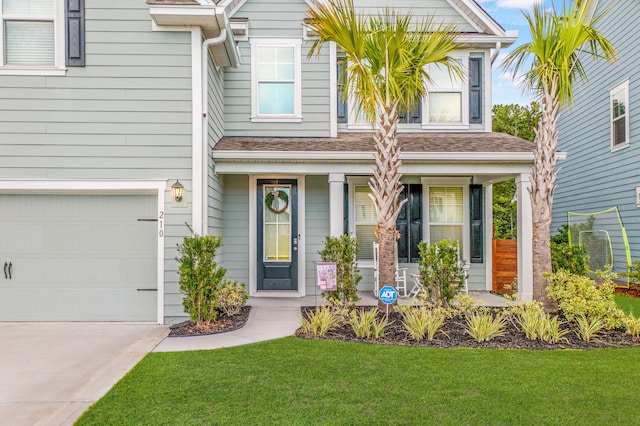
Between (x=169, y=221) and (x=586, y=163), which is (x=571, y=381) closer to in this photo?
(x=169, y=221)

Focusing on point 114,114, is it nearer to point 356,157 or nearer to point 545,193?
point 356,157

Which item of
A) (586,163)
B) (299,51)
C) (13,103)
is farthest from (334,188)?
(586,163)

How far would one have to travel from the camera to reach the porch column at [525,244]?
7.72m

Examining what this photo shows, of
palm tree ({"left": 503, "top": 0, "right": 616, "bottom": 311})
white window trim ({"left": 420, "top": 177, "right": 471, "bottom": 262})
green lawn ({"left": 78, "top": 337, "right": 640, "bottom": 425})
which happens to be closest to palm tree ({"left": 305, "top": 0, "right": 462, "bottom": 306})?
palm tree ({"left": 503, "top": 0, "right": 616, "bottom": 311})

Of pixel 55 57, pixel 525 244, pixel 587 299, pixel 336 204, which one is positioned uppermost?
pixel 55 57

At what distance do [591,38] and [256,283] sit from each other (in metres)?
7.01

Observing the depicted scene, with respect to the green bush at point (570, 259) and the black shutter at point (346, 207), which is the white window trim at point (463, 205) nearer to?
the black shutter at point (346, 207)

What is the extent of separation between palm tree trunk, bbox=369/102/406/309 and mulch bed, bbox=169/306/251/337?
2162 mm

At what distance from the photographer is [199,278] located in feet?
19.1

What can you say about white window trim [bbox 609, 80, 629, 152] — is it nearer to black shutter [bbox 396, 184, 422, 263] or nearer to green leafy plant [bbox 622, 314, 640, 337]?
black shutter [bbox 396, 184, 422, 263]

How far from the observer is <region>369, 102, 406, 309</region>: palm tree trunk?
20.2 ft

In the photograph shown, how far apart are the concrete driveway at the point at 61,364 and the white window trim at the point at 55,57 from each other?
146 inches

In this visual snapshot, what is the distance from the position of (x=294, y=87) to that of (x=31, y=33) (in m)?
4.52

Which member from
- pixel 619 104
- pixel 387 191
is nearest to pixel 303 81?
pixel 387 191
